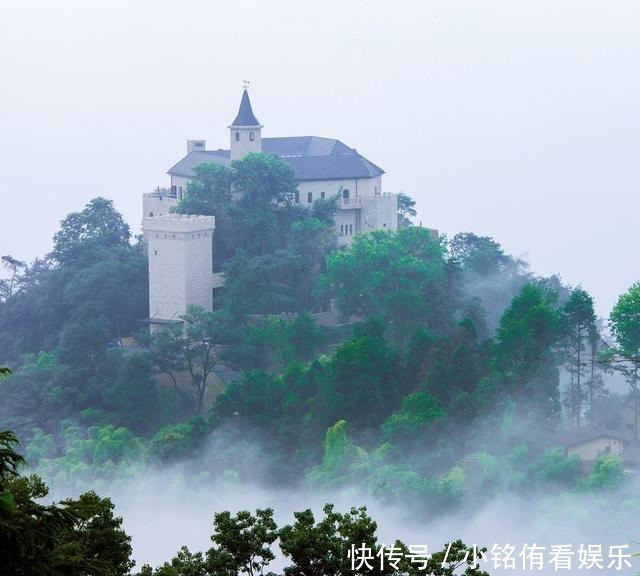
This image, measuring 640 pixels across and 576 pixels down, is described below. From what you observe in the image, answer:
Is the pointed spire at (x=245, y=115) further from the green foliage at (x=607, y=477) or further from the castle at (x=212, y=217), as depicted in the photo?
the green foliage at (x=607, y=477)

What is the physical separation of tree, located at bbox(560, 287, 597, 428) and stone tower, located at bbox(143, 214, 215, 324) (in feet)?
34.7

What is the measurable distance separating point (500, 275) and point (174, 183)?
11.0 meters

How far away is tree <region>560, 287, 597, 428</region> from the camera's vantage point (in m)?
50.2

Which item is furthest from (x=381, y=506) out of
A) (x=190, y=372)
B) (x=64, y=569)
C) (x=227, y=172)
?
(x=64, y=569)

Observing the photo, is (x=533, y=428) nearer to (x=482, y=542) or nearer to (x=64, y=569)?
(x=482, y=542)

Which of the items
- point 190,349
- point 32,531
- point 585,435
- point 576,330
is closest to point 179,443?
point 190,349

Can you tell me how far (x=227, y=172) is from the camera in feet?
185

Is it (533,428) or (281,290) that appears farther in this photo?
(281,290)

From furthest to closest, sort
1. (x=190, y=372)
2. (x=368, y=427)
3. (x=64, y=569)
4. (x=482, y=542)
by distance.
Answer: (x=190, y=372)
(x=368, y=427)
(x=482, y=542)
(x=64, y=569)

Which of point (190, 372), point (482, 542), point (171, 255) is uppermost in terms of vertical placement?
point (171, 255)

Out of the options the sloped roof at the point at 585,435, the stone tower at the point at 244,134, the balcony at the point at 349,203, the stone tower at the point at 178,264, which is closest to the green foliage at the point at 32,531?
the sloped roof at the point at 585,435

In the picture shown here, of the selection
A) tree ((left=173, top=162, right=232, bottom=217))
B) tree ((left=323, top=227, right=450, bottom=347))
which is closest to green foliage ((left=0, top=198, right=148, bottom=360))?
tree ((left=173, top=162, right=232, bottom=217))

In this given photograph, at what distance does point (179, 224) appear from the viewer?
180 feet

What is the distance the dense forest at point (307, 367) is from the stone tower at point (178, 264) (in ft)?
2.82
